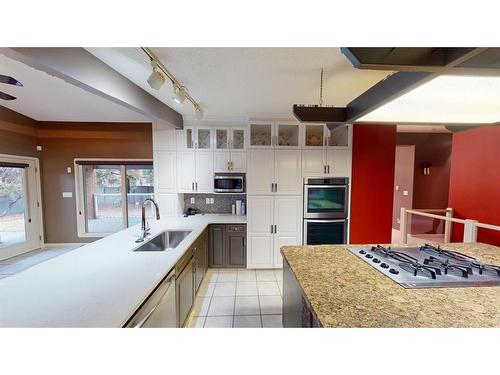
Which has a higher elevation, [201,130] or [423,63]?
[201,130]

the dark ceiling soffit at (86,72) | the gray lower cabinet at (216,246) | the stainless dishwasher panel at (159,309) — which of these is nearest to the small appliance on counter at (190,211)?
the gray lower cabinet at (216,246)

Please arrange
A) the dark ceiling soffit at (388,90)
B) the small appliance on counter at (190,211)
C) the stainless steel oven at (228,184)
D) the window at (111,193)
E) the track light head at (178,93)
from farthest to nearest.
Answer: the window at (111,193) < the small appliance on counter at (190,211) < the stainless steel oven at (228,184) < the track light head at (178,93) < the dark ceiling soffit at (388,90)

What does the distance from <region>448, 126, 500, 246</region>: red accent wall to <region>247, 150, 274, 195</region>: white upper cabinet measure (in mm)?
2599

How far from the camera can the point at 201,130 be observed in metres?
4.04

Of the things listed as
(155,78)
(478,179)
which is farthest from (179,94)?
(478,179)

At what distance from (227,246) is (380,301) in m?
2.91

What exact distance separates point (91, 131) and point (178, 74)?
3681mm

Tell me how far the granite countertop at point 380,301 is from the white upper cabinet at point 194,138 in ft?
9.95

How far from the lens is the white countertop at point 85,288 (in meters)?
1.11

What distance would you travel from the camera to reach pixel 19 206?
14.9 ft

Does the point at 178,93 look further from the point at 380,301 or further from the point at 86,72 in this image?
the point at 380,301

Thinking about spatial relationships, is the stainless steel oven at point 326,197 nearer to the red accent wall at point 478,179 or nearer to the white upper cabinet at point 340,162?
the white upper cabinet at point 340,162
